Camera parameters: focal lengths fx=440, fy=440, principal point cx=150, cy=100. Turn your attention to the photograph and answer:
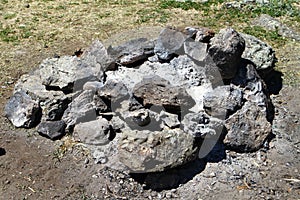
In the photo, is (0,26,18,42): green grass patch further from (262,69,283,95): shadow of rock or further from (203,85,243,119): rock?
(262,69,283,95): shadow of rock

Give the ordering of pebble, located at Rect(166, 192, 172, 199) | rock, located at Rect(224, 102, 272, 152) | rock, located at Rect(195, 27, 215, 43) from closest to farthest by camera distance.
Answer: pebble, located at Rect(166, 192, 172, 199) < rock, located at Rect(224, 102, 272, 152) < rock, located at Rect(195, 27, 215, 43)

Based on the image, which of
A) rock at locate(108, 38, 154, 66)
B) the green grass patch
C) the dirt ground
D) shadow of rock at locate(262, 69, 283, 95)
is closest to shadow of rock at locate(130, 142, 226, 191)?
the dirt ground

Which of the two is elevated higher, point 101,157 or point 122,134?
point 122,134

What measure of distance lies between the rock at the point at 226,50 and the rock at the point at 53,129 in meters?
2.14

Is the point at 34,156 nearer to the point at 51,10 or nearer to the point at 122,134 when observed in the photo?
the point at 122,134

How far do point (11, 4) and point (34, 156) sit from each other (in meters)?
5.63

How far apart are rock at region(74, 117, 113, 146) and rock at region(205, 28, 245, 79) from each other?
1583 mm

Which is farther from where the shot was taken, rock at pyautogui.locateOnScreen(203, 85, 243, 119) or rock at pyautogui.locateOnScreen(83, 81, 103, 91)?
rock at pyautogui.locateOnScreen(83, 81, 103, 91)

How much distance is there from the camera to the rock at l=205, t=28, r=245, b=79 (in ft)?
18.0

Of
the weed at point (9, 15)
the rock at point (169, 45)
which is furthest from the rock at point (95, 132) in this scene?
the weed at point (9, 15)

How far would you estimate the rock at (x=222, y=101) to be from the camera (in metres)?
5.59

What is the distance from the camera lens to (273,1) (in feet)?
33.2

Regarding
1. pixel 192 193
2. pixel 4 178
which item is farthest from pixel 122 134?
pixel 4 178

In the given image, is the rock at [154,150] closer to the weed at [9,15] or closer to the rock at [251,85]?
the rock at [251,85]
